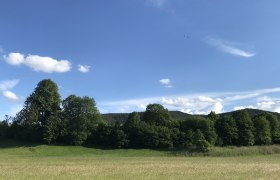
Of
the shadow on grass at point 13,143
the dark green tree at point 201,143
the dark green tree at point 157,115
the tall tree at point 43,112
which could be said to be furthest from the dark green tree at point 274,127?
the shadow on grass at point 13,143

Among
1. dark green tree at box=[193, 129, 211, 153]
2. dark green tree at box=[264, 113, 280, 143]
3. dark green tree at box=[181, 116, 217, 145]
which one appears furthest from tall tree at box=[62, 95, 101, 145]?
dark green tree at box=[264, 113, 280, 143]

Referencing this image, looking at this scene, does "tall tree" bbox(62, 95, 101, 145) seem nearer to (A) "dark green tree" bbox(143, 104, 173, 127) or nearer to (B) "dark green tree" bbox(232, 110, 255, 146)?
(A) "dark green tree" bbox(143, 104, 173, 127)

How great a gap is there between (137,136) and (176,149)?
421 inches

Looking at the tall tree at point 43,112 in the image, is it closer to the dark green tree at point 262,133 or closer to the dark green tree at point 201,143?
the dark green tree at point 201,143

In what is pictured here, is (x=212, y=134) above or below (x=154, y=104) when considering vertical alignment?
below

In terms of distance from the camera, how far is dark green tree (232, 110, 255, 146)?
104562 millimetres

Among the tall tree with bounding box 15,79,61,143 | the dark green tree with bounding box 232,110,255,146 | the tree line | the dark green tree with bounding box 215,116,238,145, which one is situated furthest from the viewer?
the dark green tree with bounding box 215,116,238,145

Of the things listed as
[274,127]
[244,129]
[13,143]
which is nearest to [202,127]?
[244,129]

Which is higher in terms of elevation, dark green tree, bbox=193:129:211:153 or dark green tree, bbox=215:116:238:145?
dark green tree, bbox=215:116:238:145

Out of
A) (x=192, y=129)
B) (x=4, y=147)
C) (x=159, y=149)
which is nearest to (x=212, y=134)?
(x=192, y=129)

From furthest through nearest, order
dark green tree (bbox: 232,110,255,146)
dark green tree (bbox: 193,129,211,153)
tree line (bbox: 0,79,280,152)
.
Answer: dark green tree (bbox: 232,110,255,146) → tree line (bbox: 0,79,280,152) → dark green tree (bbox: 193,129,211,153)

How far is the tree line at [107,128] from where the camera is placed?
9725cm

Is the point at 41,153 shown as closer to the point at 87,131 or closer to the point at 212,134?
the point at 87,131

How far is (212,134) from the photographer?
99.6 meters
